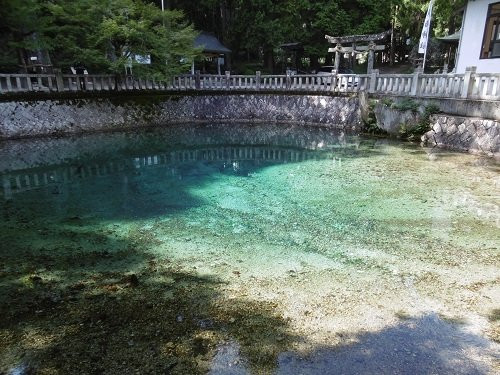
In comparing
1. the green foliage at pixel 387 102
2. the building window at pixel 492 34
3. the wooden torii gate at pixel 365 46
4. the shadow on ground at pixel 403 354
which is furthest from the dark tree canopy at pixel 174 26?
the shadow on ground at pixel 403 354

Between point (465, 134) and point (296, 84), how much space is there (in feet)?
26.9

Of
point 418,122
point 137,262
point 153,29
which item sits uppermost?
point 153,29

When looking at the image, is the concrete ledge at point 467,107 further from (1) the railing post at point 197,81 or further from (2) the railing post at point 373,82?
(1) the railing post at point 197,81

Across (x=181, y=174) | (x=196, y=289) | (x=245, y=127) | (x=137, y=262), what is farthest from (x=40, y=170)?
(x=245, y=127)

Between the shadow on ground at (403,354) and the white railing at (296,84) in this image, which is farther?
the white railing at (296,84)

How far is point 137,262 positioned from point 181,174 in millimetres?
4563

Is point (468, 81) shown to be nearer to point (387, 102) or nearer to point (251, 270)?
point (387, 102)

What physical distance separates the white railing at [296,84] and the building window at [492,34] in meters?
3.02

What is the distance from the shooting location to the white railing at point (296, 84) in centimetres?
1036

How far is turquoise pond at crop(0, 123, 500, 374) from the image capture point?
308cm

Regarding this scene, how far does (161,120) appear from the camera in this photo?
15.9 metres

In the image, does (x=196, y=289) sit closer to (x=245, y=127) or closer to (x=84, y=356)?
(x=84, y=356)

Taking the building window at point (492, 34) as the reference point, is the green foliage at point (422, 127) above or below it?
below

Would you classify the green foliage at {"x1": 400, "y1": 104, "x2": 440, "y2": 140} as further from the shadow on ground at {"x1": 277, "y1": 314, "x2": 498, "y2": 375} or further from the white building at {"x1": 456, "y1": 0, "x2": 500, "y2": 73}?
the shadow on ground at {"x1": 277, "y1": 314, "x2": 498, "y2": 375}
